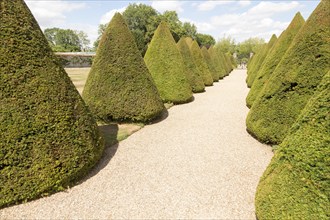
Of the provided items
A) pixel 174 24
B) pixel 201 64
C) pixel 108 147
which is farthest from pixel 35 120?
pixel 174 24

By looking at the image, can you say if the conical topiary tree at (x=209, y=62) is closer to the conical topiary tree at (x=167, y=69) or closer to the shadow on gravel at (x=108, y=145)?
the conical topiary tree at (x=167, y=69)

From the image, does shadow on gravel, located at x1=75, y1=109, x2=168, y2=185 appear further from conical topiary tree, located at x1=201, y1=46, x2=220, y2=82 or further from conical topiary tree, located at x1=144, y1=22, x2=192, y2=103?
conical topiary tree, located at x1=201, y1=46, x2=220, y2=82

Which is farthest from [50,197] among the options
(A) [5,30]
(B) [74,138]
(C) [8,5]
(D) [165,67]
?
(D) [165,67]

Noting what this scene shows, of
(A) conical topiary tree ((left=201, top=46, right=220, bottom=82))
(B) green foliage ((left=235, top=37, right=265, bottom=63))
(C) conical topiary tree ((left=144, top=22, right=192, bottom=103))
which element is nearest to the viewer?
(C) conical topiary tree ((left=144, top=22, right=192, bottom=103))

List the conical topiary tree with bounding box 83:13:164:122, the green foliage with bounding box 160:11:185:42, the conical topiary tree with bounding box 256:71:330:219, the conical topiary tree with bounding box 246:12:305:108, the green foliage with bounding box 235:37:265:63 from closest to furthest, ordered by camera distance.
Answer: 1. the conical topiary tree with bounding box 256:71:330:219
2. the conical topiary tree with bounding box 246:12:305:108
3. the conical topiary tree with bounding box 83:13:164:122
4. the green foliage with bounding box 160:11:185:42
5. the green foliage with bounding box 235:37:265:63

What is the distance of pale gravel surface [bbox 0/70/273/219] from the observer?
3566 millimetres

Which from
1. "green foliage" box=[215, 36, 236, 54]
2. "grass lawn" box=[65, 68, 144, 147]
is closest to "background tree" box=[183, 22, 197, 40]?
"green foliage" box=[215, 36, 236, 54]

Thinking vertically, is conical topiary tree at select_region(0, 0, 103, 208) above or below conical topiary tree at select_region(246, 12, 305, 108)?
below

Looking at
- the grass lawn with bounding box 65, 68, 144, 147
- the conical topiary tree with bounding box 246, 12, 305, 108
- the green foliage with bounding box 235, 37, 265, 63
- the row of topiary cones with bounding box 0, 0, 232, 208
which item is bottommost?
the grass lawn with bounding box 65, 68, 144, 147

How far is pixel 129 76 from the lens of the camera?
7750 millimetres

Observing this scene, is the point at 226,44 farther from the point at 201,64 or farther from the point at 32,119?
the point at 32,119

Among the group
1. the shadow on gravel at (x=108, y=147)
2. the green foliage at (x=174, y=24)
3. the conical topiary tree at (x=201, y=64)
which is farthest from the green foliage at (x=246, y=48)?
the shadow on gravel at (x=108, y=147)

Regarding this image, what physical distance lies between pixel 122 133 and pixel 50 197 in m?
3.46

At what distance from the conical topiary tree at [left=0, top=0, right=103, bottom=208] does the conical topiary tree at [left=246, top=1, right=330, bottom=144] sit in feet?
15.5
